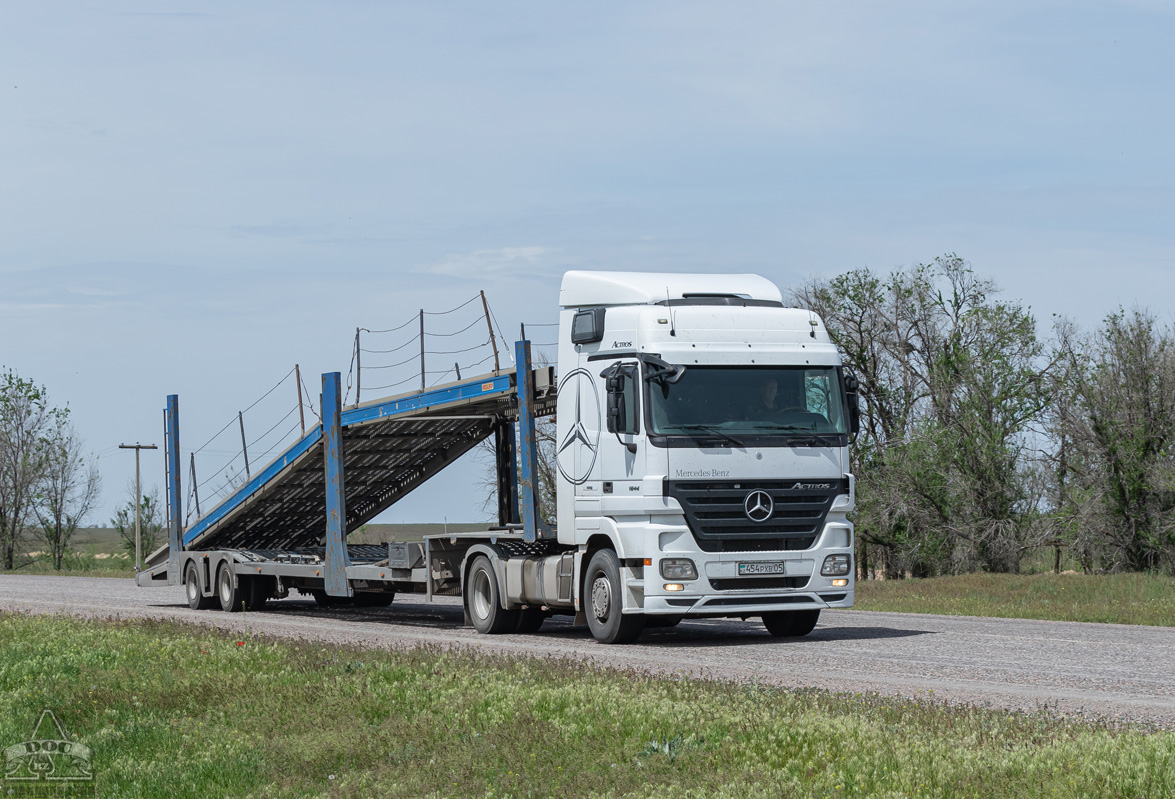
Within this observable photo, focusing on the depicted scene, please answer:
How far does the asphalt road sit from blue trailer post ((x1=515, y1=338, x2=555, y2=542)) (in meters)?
1.40

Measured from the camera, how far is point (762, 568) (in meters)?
14.6

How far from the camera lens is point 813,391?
15133 millimetres

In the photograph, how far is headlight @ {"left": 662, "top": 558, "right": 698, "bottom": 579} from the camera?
14352 millimetres

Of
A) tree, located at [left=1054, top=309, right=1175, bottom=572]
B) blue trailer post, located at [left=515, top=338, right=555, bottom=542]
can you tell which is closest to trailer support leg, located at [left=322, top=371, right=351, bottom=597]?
blue trailer post, located at [left=515, top=338, right=555, bottom=542]

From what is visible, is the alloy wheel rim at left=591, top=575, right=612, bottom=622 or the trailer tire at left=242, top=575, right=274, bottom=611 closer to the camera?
the alloy wheel rim at left=591, top=575, right=612, bottom=622

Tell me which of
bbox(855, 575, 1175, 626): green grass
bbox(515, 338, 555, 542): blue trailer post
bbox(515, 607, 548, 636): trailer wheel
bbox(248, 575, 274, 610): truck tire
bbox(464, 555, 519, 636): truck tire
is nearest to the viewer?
bbox(515, 338, 555, 542): blue trailer post

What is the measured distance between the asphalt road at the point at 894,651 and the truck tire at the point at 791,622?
183 millimetres

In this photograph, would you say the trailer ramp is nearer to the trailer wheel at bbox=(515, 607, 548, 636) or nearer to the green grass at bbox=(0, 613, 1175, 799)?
the trailer wheel at bbox=(515, 607, 548, 636)

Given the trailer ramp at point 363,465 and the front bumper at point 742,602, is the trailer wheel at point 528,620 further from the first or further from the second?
the front bumper at point 742,602

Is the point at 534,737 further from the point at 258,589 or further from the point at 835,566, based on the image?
the point at 258,589

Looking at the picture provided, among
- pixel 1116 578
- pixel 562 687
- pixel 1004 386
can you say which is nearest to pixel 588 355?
pixel 562 687

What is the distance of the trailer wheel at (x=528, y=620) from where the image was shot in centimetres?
1720

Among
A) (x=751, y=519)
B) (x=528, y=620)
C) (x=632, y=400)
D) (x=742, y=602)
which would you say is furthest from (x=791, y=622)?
(x=632, y=400)

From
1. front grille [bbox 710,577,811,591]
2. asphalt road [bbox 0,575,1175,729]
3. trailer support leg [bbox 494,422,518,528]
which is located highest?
trailer support leg [bbox 494,422,518,528]
